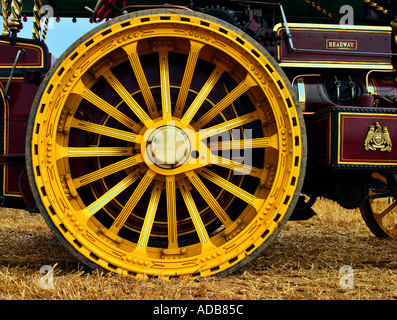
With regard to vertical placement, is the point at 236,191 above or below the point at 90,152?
below

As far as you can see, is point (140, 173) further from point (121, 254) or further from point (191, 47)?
point (191, 47)

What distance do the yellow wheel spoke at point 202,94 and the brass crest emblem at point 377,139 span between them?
3.29 feet

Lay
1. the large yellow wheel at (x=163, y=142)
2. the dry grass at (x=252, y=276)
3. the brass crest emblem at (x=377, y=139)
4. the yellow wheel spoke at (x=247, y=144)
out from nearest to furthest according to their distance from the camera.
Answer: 1. the dry grass at (x=252, y=276)
2. the large yellow wheel at (x=163, y=142)
3. the yellow wheel spoke at (x=247, y=144)
4. the brass crest emblem at (x=377, y=139)

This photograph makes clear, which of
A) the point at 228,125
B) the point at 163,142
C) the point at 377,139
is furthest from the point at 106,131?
the point at 377,139

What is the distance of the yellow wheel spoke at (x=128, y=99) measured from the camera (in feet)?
7.50

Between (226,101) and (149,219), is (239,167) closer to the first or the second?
(226,101)

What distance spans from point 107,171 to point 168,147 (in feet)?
1.37

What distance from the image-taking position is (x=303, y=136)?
2193mm

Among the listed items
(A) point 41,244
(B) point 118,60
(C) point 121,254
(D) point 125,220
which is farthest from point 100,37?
(A) point 41,244

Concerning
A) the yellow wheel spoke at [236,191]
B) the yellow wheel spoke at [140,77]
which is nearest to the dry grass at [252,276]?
the yellow wheel spoke at [236,191]

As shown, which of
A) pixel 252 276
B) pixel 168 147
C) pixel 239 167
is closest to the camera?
pixel 168 147

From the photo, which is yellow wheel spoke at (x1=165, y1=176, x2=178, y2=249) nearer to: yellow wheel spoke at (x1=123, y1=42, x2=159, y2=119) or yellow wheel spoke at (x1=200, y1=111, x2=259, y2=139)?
yellow wheel spoke at (x1=200, y1=111, x2=259, y2=139)

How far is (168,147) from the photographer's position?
2.22 metres

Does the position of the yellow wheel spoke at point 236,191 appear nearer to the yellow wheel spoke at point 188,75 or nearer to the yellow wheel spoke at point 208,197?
the yellow wheel spoke at point 208,197
